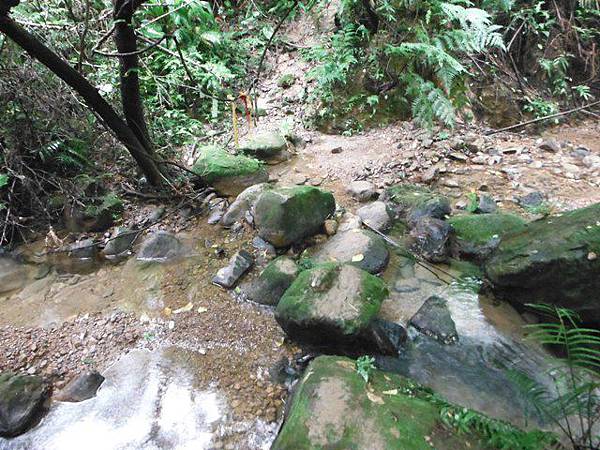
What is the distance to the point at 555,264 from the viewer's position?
8.25 feet

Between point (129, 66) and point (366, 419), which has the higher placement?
point (129, 66)

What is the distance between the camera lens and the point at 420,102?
492 cm

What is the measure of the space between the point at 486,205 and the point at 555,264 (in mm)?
1417

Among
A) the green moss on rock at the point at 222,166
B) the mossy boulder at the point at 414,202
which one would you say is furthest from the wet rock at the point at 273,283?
the green moss on rock at the point at 222,166

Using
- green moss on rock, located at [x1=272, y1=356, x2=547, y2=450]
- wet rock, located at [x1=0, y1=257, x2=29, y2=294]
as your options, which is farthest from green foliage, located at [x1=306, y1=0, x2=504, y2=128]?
wet rock, located at [x1=0, y1=257, x2=29, y2=294]

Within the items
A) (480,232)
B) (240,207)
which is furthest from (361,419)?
(240,207)

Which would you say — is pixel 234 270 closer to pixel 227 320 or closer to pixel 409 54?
pixel 227 320

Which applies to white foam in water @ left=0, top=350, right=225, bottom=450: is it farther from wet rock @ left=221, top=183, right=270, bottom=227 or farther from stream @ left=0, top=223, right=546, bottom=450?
wet rock @ left=221, top=183, right=270, bottom=227

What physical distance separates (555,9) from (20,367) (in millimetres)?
8030

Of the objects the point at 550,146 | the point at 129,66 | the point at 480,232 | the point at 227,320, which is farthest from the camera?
the point at 550,146

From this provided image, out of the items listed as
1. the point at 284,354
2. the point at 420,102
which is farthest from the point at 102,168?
the point at 420,102

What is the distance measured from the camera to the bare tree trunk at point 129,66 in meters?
3.10

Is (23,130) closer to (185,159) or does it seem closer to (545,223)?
(185,159)

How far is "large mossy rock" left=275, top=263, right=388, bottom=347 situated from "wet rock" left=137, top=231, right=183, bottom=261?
1.59 meters
